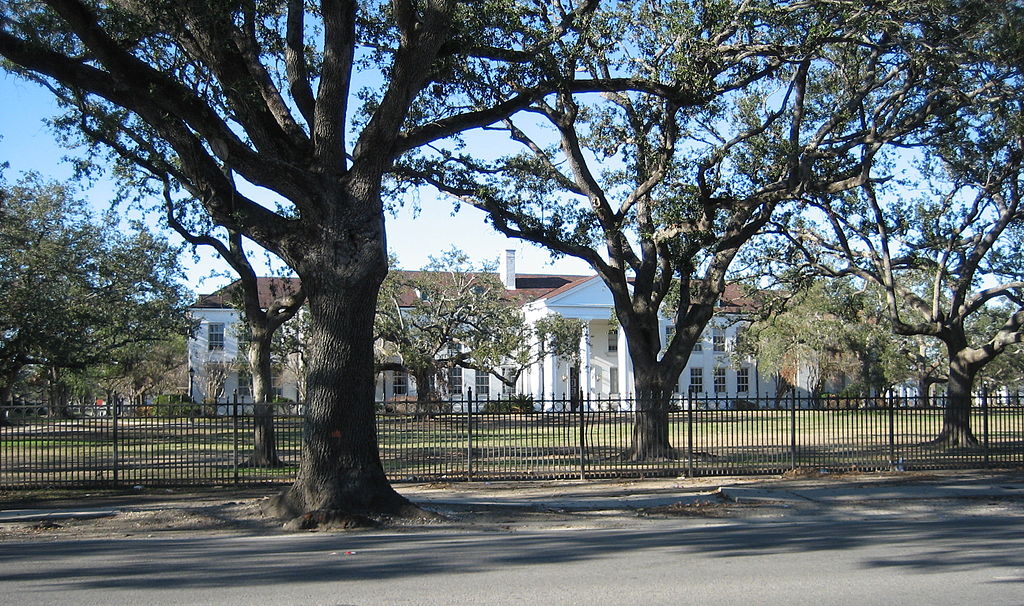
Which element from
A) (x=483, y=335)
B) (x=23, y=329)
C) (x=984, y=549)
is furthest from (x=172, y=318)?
(x=984, y=549)

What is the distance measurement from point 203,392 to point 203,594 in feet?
156

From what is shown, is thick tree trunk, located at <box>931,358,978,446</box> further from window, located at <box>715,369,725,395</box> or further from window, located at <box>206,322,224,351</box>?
window, located at <box>206,322,224,351</box>

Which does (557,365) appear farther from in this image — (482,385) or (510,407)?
(510,407)

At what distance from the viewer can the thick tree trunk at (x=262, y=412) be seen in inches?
712

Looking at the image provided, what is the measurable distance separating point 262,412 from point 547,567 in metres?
10.9

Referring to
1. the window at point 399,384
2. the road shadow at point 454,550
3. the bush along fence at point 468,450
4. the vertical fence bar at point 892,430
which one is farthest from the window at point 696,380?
the road shadow at point 454,550

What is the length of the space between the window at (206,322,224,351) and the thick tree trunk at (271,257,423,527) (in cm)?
4415

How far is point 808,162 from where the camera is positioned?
17.5 m

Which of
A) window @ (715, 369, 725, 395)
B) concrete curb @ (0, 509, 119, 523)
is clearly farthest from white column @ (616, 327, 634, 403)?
concrete curb @ (0, 509, 119, 523)

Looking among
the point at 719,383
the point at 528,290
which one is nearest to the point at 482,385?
the point at 528,290

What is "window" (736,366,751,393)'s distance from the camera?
58.2 meters

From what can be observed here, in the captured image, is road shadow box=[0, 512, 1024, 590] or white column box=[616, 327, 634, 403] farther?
white column box=[616, 327, 634, 403]

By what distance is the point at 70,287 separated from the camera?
96.5 feet

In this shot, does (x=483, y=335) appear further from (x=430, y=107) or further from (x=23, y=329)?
(x=430, y=107)
